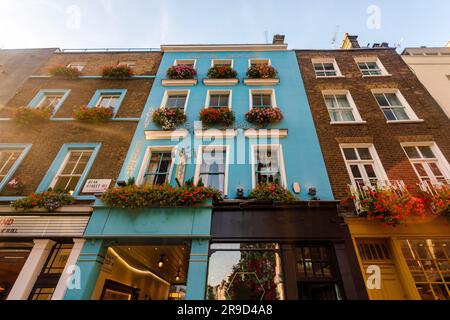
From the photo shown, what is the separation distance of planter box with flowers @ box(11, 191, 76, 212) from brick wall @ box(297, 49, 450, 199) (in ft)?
34.5

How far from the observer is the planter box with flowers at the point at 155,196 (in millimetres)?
7375

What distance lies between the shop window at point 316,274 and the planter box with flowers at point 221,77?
9.35 metres

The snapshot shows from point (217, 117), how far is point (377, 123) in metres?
7.75

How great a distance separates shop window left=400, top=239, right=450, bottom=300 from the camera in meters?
6.56

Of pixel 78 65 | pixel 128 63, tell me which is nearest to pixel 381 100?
pixel 128 63

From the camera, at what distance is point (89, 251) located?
6914 millimetres

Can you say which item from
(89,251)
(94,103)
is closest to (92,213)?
(89,251)

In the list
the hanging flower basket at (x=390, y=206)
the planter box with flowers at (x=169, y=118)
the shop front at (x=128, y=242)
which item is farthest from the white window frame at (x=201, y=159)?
the hanging flower basket at (x=390, y=206)

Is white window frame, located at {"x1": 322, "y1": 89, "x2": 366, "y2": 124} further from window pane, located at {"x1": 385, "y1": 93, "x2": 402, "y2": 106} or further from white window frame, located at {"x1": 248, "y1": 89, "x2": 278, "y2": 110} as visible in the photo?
white window frame, located at {"x1": 248, "y1": 89, "x2": 278, "y2": 110}

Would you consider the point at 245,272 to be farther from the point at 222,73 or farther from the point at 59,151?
the point at 222,73

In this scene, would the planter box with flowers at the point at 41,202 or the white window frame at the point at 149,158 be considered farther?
the white window frame at the point at 149,158

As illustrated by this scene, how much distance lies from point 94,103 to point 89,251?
326 inches

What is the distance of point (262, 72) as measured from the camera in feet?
40.1

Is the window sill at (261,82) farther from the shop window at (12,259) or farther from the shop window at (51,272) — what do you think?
the shop window at (12,259)
